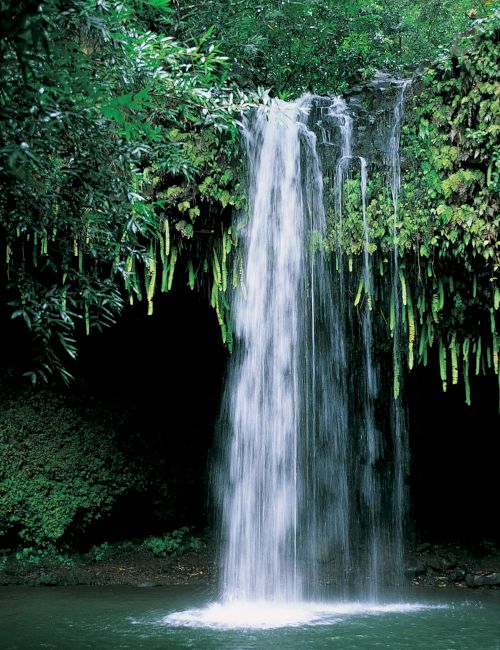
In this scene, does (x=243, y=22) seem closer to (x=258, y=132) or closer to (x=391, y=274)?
(x=258, y=132)

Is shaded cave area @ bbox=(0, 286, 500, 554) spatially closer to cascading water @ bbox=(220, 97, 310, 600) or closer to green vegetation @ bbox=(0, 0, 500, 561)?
green vegetation @ bbox=(0, 0, 500, 561)

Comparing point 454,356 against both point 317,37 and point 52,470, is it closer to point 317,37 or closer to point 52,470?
point 52,470

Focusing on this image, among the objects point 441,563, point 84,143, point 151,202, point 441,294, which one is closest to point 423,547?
point 441,563

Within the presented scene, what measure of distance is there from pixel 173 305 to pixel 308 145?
2742mm

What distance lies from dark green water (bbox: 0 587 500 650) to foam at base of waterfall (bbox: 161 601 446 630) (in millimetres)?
40

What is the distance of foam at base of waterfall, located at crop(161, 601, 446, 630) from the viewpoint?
6102mm

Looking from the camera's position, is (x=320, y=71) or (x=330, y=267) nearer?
(x=330, y=267)

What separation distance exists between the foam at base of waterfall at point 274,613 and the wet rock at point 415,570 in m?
1.88

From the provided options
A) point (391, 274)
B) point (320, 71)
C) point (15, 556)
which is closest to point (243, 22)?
point (320, 71)

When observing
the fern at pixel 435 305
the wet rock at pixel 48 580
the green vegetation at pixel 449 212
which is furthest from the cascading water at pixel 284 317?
the wet rock at pixel 48 580

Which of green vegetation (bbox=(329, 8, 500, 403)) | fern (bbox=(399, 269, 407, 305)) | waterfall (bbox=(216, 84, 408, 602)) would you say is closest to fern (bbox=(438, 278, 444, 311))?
green vegetation (bbox=(329, 8, 500, 403))

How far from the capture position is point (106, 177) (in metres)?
4.70

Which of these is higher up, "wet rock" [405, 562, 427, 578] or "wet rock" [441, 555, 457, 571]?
"wet rock" [441, 555, 457, 571]

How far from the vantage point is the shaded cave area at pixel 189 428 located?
9695 millimetres
